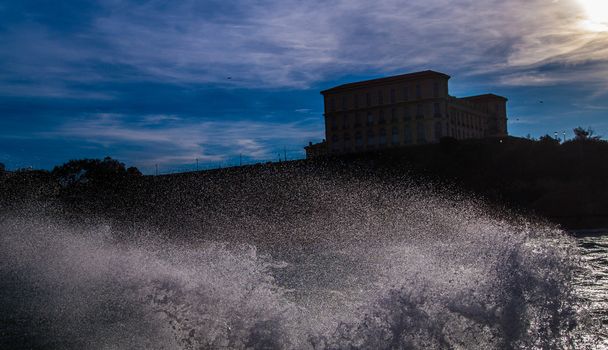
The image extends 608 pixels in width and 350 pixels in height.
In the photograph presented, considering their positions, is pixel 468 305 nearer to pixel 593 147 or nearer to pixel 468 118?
pixel 593 147

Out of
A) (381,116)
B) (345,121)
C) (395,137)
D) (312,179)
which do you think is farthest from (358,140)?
(312,179)

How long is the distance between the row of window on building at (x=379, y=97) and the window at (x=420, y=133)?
4710 mm

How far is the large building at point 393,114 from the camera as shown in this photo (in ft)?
317

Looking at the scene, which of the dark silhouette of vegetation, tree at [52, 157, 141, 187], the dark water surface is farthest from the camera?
tree at [52, 157, 141, 187]

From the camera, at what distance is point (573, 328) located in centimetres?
1066

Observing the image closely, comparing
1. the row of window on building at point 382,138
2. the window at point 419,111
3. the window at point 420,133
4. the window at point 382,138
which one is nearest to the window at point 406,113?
the row of window on building at point 382,138

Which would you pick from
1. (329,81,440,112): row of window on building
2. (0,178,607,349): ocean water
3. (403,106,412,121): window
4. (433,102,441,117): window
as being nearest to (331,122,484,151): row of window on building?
(403,106,412,121): window

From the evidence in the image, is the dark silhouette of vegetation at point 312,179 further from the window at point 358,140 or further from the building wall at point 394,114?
the window at point 358,140

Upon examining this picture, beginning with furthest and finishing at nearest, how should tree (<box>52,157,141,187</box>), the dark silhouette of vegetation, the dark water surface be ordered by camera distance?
tree (<box>52,157,141,187</box>) → the dark silhouette of vegetation → the dark water surface

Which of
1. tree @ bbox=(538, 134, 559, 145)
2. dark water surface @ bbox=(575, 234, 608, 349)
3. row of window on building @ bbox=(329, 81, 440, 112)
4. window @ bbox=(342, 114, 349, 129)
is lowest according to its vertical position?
dark water surface @ bbox=(575, 234, 608, 349)

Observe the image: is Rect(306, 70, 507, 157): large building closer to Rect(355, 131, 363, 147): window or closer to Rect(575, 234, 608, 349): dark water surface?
Rect(355, 131, 363, 147): window

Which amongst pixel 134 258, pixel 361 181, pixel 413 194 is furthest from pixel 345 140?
pixel 134 258

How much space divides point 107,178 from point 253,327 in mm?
76829

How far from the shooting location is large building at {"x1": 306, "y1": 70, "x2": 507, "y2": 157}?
96500 millimetres
